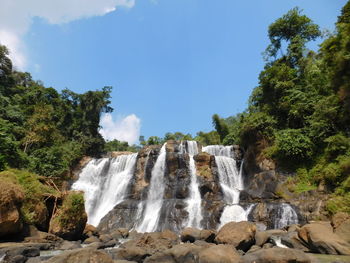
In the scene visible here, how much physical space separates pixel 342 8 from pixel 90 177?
28645 mm

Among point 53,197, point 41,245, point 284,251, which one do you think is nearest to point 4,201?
point 41,245

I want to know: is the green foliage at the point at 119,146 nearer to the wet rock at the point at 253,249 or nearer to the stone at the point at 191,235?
the stone at the point at 191,235

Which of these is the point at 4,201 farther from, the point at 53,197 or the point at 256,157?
the point at 256,157

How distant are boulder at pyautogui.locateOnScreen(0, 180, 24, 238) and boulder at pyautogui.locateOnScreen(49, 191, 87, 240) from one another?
2751mm

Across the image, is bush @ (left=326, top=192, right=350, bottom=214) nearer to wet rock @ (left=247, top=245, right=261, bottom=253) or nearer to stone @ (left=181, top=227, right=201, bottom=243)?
wet rock @ (left=247, top=245, right=261, bottom=253)

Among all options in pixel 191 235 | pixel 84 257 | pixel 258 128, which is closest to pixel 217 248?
pixel 84 257

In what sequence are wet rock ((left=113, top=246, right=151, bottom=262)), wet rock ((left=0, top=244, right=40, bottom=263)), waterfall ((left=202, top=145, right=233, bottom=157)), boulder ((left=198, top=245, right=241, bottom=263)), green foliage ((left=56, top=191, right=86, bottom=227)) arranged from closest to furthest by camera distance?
1. boulder ((left=198, top=245, right=241, bottom=263))
2. wet rock ((left=113, top=246, right=151, bottom=262))
3. wet rock ((left=0, top=244, right=40, bottom=263))
4. green foliage ((left=56, top=191, right=86, bottom=227))
5. waterfall ((left=202, top=145, right=233, bottom=157))

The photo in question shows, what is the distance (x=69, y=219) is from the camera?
15844 millimetres

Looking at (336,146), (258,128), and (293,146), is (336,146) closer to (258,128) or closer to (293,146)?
(293,146)

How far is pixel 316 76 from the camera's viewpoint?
2575 centimetres

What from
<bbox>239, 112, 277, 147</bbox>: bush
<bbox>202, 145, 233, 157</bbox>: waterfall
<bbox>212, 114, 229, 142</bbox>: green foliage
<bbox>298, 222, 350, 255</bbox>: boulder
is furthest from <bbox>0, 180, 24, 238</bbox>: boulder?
<bbox>212, 114, 229, 142</bbox>: green foliage

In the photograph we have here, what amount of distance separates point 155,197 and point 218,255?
686 inches

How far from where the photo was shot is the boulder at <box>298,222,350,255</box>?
9633mm

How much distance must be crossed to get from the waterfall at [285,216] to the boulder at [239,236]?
567 centimetres
